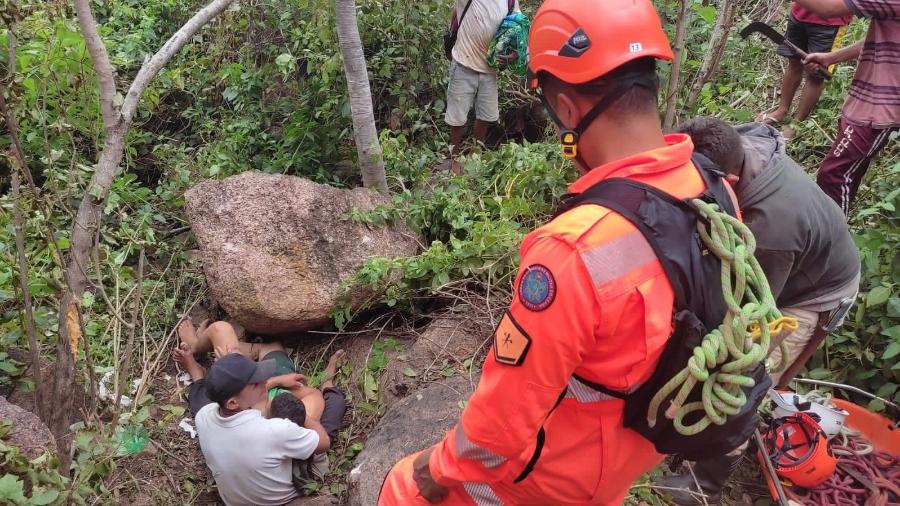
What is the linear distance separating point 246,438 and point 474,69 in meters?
3.74

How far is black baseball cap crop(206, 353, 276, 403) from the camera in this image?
3.13 meters

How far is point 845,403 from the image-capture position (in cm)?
335

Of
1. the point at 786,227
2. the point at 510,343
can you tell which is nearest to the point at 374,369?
the point at 786,227

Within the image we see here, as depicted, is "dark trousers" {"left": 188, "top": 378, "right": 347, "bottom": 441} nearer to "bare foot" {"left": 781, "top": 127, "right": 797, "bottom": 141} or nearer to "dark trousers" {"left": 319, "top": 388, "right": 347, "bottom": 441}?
"dark trousers" {"left": 319, "top": 388, "right": 347, "bottom": 441}

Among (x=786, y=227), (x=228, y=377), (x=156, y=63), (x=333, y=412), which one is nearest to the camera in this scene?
(x=786, y=227)

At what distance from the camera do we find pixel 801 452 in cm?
304

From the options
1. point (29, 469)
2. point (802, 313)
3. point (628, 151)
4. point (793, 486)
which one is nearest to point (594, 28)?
point (628, 151)

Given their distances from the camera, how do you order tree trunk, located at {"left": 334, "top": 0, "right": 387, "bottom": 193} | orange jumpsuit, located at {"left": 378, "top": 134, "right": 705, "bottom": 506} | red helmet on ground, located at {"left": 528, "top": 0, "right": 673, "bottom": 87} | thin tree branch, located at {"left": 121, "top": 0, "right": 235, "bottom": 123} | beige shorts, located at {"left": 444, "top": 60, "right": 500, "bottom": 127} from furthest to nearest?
beige shorts, located at {"left": 444, "top": 60, "right": 500, "bottom": 127}
tree trunk, located at {"left": 334, "top": 0, "right": 387, "bottom": 193}
thin tree branch, located at {"left": 121, "top": 0, "right": 235, "bottom": 123}
red helmet on ground, located at {"left": 528, "top": 0, "right": 673, "bottom": 87}
orange jumpsuit, located at {"left": 378, "top": 134, "right": 705, "bottom": 506}

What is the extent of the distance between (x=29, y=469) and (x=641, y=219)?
217 centimetres

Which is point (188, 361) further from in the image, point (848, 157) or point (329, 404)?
point (848, 157)

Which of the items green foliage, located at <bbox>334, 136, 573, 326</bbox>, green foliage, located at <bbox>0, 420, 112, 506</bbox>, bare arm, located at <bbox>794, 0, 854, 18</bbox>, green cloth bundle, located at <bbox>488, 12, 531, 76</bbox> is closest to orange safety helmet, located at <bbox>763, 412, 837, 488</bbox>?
green foliage, located at <bbox>334, 136, 573, 326</bbox>

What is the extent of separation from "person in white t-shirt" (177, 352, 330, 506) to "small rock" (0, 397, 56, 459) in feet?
2.44

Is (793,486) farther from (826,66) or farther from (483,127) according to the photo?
(483,127)

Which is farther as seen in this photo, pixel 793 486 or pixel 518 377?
pixel 793 486
